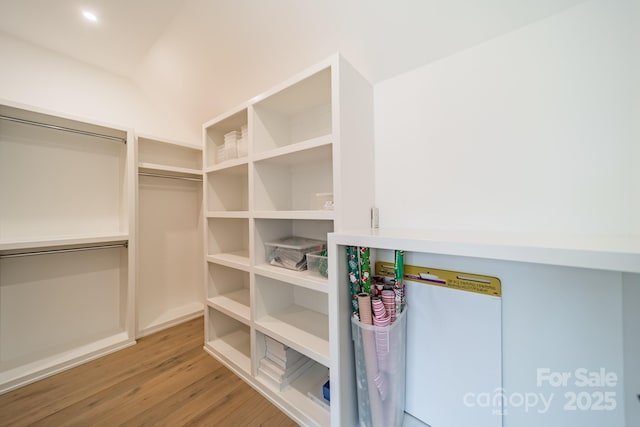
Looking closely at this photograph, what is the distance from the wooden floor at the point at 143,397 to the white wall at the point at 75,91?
1.87m

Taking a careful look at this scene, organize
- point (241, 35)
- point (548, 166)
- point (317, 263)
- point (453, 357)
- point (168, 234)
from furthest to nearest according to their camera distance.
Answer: point (168, 234), point (241, 35), point (317, 263), point (453, 357), point (548, 166)

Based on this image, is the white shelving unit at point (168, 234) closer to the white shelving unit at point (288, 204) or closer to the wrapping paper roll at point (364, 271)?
the white shelving unit at point (288, 204)

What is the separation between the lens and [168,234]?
216cm

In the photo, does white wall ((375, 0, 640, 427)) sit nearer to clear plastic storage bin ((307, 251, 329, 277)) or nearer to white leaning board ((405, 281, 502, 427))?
white leaning board ((405, 281, 502, 427))

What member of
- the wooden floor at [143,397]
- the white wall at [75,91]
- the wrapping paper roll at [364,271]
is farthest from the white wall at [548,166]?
the white wall at [75,91]

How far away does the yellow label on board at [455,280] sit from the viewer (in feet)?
2.73

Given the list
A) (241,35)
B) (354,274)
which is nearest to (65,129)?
(241,35)

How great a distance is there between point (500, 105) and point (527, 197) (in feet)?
1.24

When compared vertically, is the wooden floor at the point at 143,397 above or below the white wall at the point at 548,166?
below

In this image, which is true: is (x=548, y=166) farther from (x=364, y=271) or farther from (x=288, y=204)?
(x=288, y=204)

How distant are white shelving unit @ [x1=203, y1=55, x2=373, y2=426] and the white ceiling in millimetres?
224

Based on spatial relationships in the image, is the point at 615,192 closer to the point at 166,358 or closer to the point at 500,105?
the point at 500,105

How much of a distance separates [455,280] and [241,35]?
1.80 metres

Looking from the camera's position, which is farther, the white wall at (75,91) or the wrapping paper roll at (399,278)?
the white wall at (75,91)
